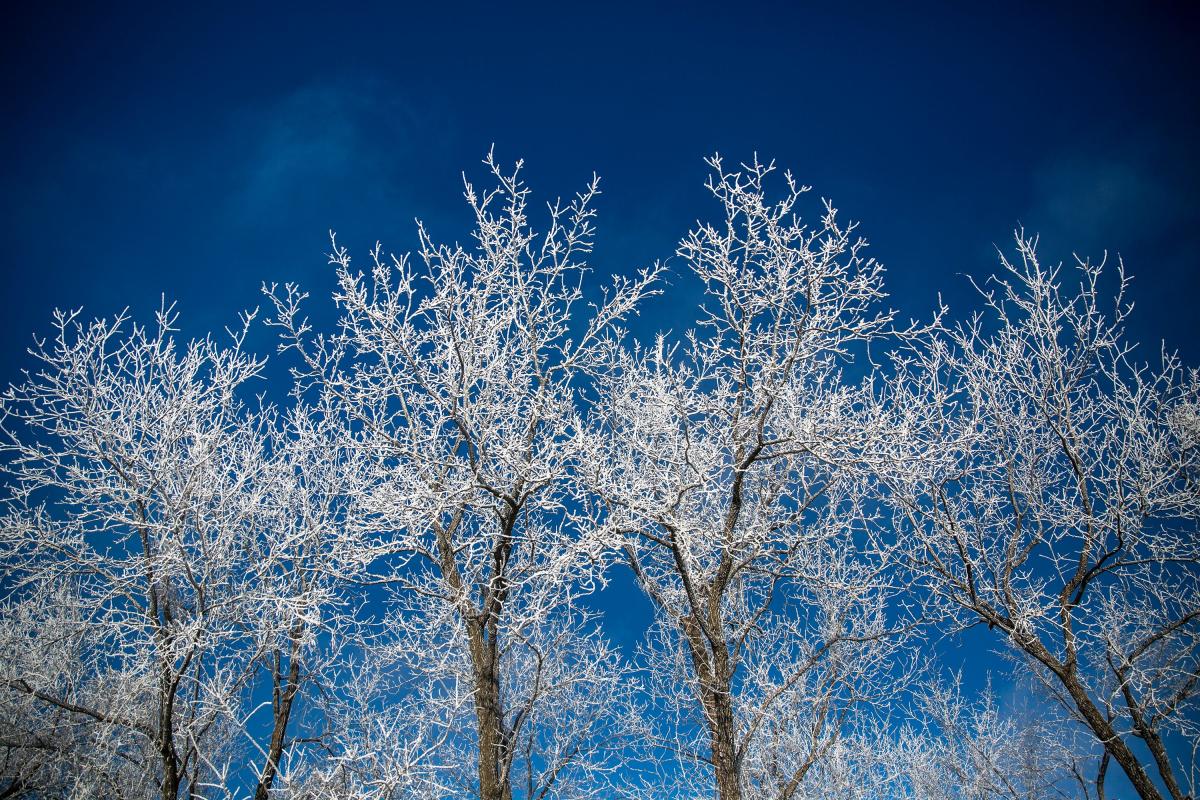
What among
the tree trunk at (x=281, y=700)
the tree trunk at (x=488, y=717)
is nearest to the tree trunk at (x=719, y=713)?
the tree trunk at (x=488, y=717)

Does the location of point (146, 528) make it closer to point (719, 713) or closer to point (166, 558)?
point (166, 558)

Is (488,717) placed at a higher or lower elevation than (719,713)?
lower

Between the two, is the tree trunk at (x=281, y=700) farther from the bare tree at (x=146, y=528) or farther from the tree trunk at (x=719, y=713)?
the tree trunk at (x=719, y=713)

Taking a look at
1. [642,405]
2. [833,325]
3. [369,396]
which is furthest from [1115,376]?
[369,396]

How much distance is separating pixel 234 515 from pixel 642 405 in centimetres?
574

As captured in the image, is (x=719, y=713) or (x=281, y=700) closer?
(x=719, y=713)

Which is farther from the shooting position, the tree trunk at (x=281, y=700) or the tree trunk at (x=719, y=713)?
the tree trunk at (x=281, y=700)

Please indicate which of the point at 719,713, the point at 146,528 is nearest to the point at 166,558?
the point at 146,528

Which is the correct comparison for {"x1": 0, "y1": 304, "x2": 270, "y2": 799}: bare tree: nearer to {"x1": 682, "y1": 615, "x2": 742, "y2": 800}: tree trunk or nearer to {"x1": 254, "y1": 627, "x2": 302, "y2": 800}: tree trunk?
{"x1": 254, "y1": 627, "x2": 302, "y2": 800}: tree trunk

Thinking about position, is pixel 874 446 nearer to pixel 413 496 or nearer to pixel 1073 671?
pixel 1073 671

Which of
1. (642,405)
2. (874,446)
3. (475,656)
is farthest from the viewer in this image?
(642,405)

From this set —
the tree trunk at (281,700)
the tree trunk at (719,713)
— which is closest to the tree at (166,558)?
the tree trunk at (281,700)

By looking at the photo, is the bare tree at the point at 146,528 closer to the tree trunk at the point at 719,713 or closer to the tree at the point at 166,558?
the tree at the point at 166,558

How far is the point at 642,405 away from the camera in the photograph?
30.8 ft
